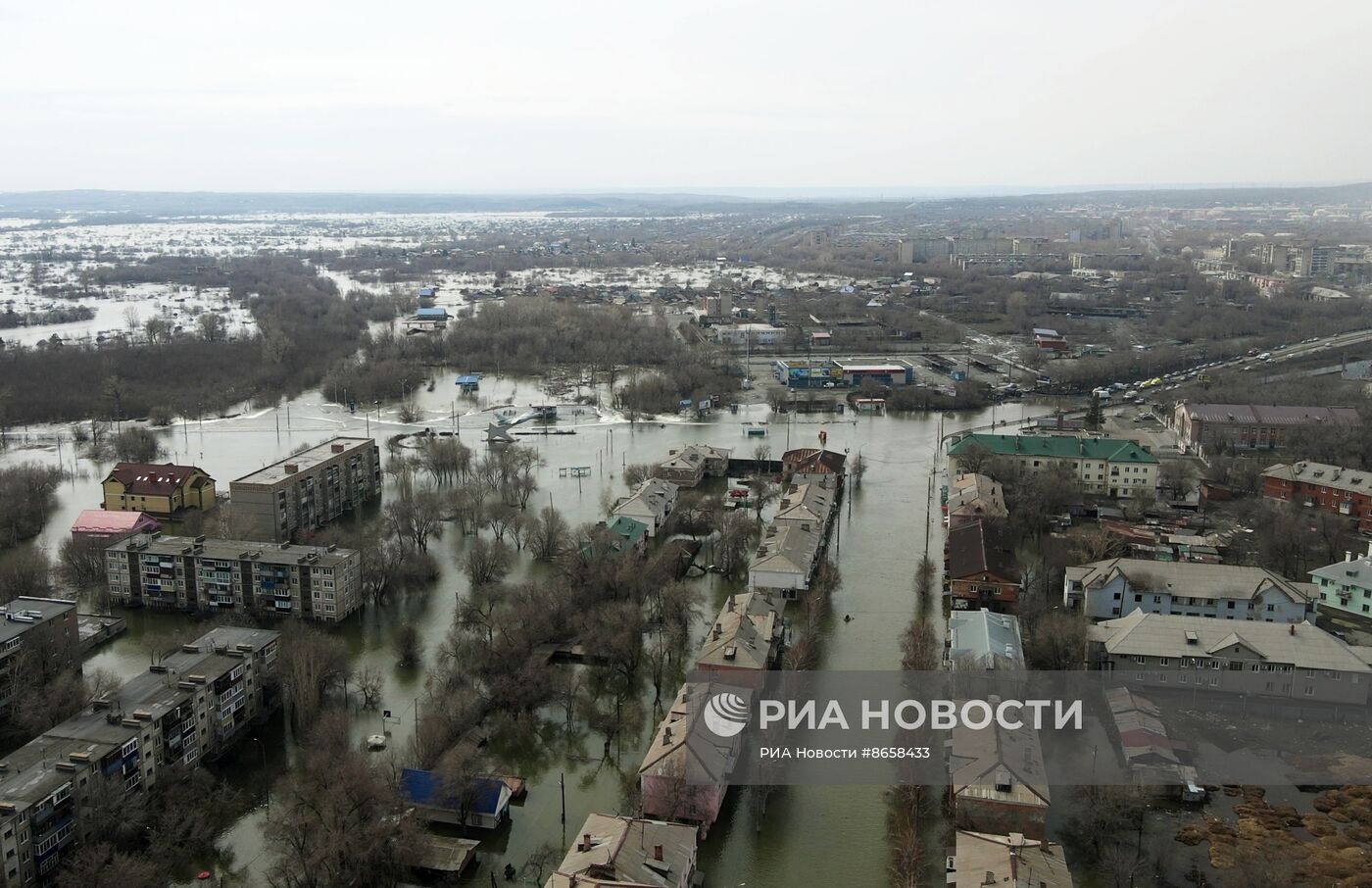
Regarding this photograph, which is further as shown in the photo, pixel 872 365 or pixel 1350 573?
pixel 872 365

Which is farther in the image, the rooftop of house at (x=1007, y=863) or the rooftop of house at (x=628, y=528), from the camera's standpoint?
the rooftop of house at (x=628, y=528)

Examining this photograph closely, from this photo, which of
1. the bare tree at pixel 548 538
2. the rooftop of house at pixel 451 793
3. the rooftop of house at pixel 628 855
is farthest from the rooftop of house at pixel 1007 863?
the bare tree at pixel 548 538

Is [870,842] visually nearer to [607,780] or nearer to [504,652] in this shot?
[607,780]

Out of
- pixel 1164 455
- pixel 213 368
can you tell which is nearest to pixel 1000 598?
pixel 1164 455

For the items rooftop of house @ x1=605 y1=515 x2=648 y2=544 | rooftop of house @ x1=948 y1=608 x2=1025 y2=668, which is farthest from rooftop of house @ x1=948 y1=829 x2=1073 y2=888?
rooftop of house @ x1=605 y1=515 x2=648 y2=544

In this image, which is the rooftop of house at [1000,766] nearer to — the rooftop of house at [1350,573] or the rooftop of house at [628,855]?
the rooftop of house at [628,855]

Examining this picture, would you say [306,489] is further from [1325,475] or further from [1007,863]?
[1325,475]

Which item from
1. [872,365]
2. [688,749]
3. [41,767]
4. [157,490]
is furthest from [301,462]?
[872,365]
